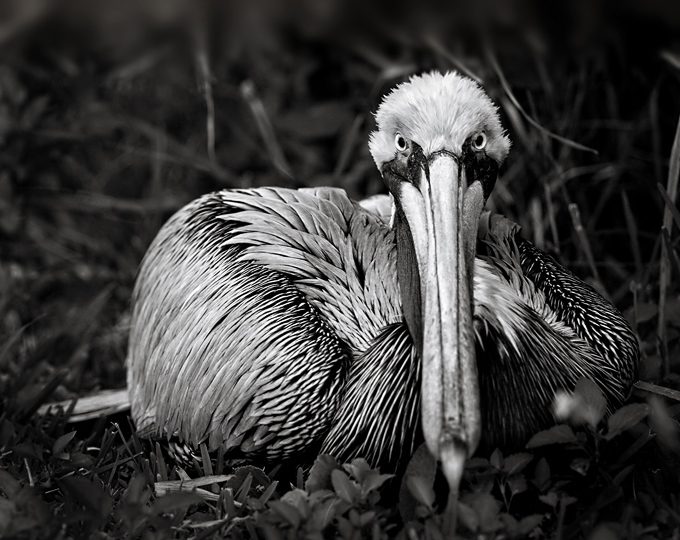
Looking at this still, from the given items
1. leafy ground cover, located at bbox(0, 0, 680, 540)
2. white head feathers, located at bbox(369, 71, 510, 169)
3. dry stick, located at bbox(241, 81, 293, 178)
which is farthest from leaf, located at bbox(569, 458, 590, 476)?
dry stick, located at bbox(241, 81, 293, 178)

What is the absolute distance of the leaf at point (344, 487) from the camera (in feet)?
8.21

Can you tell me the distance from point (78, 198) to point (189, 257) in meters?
2.34

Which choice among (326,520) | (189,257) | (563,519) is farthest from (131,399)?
(563,519)

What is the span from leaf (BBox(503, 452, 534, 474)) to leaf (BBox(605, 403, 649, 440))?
24 centimetres

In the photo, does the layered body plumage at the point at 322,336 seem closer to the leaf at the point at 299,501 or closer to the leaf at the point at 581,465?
the leaf at the point at 581,465

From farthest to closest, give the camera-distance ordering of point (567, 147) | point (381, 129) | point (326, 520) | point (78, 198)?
1. point (78, 198)
2. point (567, 147)
3. point (381, 129)
4. point (326, 520)

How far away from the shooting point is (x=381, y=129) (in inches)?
120

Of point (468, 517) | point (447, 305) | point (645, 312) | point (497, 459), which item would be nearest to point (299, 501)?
point (468, 517)

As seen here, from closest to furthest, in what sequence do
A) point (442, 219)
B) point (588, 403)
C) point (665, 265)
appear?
point (588, 403), point (442, 219), point (665, 265)

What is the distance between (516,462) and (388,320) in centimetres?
77

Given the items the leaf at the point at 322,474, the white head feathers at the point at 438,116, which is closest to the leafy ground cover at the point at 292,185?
the leaf at the point at 322,474

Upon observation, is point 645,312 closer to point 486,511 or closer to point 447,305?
point 447,305

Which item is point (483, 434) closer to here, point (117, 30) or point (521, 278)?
point (521, 278)

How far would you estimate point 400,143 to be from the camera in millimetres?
2998
